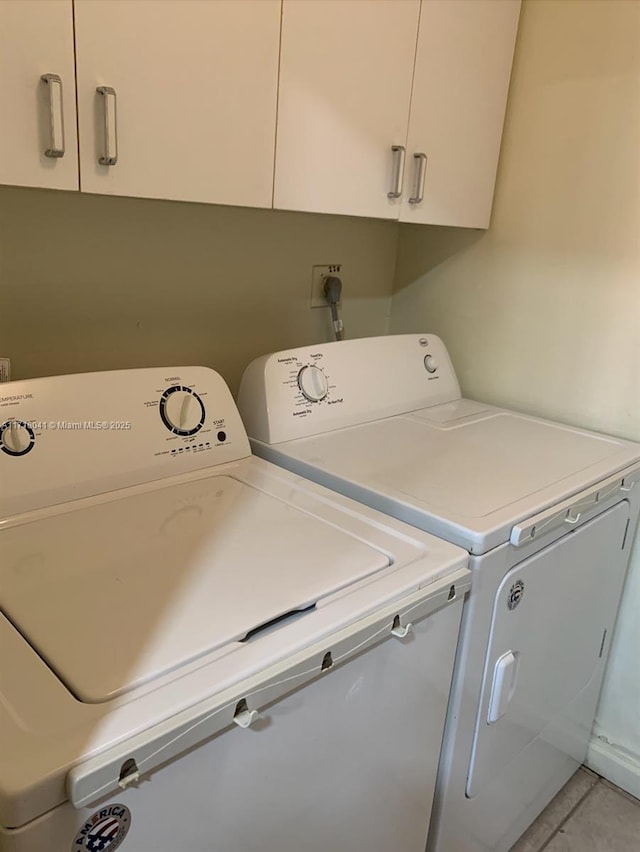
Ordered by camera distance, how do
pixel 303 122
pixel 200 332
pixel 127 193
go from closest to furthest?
pixel 127 193 < pixel 303 122 < pixel 200 332

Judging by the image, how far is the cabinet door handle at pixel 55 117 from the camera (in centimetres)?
89

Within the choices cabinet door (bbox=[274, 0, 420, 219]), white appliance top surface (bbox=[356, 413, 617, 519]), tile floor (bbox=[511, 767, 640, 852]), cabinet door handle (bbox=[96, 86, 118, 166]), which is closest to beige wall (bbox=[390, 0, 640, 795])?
tile floor (bbox=[511, 767, 640, 852])

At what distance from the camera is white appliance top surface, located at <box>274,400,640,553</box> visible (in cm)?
113

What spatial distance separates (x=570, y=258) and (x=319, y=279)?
0.66 m

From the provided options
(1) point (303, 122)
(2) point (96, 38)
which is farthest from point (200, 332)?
(2) point (96, 38)

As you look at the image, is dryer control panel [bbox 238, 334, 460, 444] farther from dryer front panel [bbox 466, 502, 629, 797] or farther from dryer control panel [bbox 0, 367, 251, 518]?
dryer front panel [bbox 466, 502, 629, 797]

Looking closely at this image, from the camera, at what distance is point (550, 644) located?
4.54 feet

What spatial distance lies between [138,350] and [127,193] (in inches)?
20.3

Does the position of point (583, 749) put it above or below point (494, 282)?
below

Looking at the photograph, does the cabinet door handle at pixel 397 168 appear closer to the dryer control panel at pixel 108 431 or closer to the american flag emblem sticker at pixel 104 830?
the dryer control panel at pixel 108 431

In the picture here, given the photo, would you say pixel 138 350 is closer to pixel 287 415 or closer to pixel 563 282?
pixel 287 415

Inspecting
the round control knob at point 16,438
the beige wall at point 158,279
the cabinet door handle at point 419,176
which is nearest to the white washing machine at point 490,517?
the beige wall at point 158,279

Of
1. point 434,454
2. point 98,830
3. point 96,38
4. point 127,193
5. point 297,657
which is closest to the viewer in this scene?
point 98,830

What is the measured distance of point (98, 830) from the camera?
64 cm
